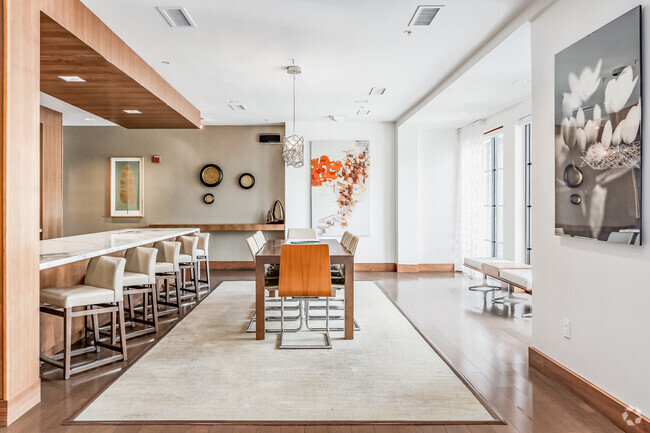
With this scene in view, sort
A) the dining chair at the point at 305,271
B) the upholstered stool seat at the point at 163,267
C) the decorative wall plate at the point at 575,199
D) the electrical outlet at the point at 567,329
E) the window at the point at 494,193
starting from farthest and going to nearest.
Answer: the window at the point at 494,193 → the upholstered stool seat at the point at 163,267 → the dining chair at the point at 305,271 → the electrical outlet at the point at 567,329 → the decorative wall plate at the point at 575,199

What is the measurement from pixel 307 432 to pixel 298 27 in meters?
3.26

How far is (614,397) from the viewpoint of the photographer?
252 centimetres

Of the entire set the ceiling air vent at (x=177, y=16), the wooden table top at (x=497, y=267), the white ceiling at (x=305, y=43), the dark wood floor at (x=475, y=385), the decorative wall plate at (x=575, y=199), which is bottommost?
the dark wood floor at (x=475, y=385)

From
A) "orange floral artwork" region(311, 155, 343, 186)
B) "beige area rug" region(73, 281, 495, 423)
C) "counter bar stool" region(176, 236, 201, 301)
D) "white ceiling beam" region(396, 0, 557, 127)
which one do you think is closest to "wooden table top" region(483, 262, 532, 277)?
"beige area rug" region(73, 281, 495, 423)

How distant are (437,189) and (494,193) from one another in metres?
1.26

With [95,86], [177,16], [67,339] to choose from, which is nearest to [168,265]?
[67,339]

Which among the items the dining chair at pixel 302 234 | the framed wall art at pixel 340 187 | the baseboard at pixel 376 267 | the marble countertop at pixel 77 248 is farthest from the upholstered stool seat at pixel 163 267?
the baseboard at pixel 376 267

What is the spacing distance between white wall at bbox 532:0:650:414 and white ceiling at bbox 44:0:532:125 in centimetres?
67

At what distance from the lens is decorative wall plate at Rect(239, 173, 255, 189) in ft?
28.1

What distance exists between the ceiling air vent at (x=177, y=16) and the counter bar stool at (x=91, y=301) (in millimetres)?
2033

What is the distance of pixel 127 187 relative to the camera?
8609 millimetres

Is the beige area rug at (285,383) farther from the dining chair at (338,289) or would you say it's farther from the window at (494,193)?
the window at (494,193)

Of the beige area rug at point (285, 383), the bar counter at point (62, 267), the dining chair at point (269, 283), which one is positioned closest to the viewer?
the beige area rug at point (285, 383)

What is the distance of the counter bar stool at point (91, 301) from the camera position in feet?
10.3
